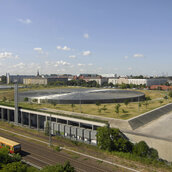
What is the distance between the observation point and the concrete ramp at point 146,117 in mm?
58381

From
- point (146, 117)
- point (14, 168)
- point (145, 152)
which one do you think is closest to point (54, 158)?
point (14, 168)

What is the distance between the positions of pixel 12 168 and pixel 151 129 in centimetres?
4152

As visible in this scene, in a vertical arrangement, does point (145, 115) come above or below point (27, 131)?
above

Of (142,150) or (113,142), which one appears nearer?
(142,150)

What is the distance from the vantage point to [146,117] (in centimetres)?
6712

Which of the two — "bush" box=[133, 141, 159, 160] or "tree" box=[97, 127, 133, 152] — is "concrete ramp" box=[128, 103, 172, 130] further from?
"bush" box=[133, 141, 159, 160]

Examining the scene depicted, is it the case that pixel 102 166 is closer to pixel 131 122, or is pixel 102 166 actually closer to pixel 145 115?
pixel 131 122

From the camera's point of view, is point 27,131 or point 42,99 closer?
point 27,131

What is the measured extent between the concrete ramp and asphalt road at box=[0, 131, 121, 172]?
2067 centimetres

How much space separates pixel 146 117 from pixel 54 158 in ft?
124

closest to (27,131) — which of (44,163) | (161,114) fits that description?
(44,163)

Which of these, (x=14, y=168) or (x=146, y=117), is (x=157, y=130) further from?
(x=14, y=168)

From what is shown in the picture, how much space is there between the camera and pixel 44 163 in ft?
132

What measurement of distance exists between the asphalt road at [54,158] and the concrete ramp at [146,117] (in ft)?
67.8
